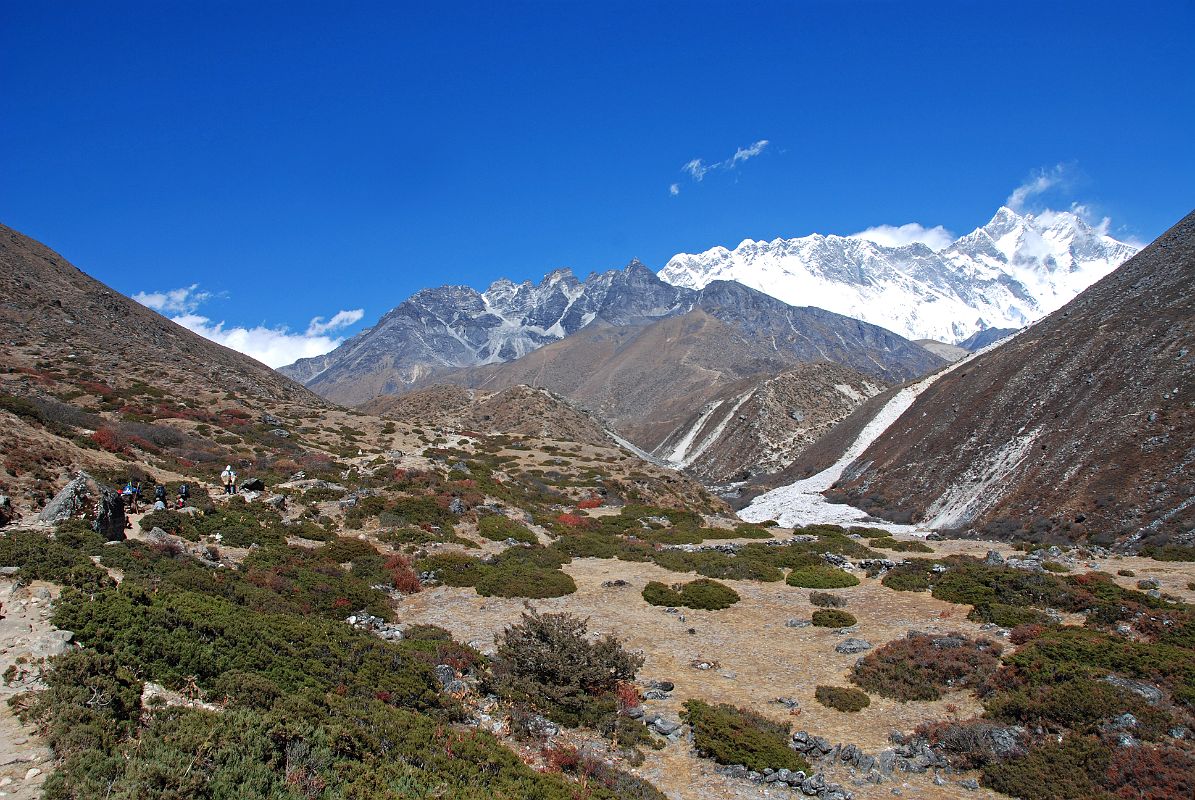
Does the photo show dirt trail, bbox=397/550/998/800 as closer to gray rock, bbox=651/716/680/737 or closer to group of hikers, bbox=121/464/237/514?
gray rock, bbox=651/716/680/737

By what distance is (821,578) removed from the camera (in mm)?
25969

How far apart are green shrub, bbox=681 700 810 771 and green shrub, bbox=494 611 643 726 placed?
2.25 m

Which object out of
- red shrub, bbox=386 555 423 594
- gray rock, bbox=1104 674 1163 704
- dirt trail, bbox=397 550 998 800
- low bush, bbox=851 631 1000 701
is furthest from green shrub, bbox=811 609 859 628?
red shrub, bbox=386 555 423 594

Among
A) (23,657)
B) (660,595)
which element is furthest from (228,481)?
(23,657)

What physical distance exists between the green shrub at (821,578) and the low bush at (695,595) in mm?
3455

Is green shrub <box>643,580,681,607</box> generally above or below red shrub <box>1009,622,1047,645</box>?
below

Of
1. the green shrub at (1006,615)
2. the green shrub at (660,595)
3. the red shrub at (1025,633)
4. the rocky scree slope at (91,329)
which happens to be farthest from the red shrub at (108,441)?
the red shrub at (1025,633)

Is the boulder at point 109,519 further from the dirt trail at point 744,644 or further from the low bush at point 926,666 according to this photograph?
the low bush at point 926,666

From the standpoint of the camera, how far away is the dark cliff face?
41.2 meters

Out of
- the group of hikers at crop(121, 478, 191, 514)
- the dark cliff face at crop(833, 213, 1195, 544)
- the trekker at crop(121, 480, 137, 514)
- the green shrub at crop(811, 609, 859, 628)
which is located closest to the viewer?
the green shrub at crop(811, 609, 859, 628)

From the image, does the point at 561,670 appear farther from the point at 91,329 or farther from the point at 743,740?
the point at 91,329

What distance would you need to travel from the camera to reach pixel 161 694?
10.0 metres

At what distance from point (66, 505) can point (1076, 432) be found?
62713 millimetres

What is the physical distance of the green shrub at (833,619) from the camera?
68.0 feet
